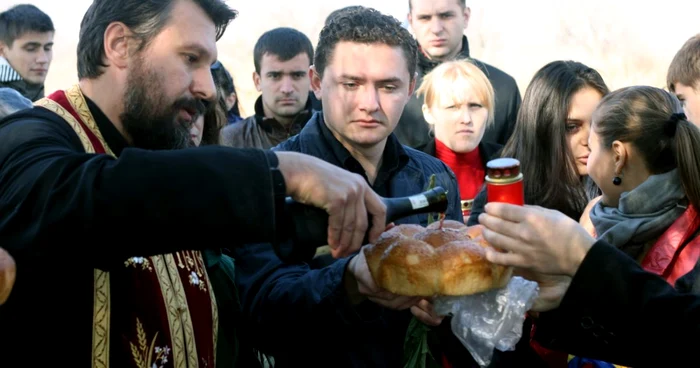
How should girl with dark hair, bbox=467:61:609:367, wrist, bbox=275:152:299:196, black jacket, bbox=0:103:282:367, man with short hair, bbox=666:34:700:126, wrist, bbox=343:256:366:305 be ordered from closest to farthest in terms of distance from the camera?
black jacket, bbox=0:103:282:367
wrist, bbox=275:152:299:196
wrist, bbox=343:256:366:305
girl with dark hair, bbox=467:61:609:367
man with short hair, bbox=666:34:700:126

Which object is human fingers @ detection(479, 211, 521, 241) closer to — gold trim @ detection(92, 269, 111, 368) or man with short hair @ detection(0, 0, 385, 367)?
man with short hair @ detection(0, 0, 385, 367)

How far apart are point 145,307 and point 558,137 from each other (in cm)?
331

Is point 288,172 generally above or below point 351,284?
above

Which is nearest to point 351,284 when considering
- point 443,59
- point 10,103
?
point 10,103

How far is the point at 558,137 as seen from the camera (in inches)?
218

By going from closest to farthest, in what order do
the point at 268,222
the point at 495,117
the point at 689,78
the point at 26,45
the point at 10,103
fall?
the point at 268,222 → the point at 10,103 → the point at 689,78 → the point at 495,117 → the point at 26,45

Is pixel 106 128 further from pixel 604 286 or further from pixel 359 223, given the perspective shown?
pixel 604 286

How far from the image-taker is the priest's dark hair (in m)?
3.17

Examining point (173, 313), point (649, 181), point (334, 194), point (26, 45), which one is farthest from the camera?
point (26, 45)

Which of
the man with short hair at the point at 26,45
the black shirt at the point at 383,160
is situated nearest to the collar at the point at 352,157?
the black shirt at the point at 383,160

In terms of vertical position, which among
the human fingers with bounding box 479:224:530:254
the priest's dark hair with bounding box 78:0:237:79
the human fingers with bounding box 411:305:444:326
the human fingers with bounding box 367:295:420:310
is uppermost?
the priest's dark hair with bounding box 78:0:237:79

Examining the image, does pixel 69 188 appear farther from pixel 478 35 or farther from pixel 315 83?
pixel 478 35

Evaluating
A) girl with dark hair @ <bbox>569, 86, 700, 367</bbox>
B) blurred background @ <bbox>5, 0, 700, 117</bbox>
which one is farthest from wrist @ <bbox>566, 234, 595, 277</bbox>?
blurred background @ <bbox>5, 0, 700, 117</bbox>

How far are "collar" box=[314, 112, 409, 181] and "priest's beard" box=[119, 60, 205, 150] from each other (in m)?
0.90
